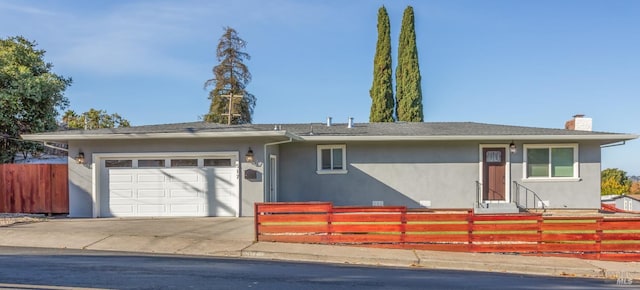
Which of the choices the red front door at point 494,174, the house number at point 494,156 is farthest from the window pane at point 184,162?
the house number at point 494,156

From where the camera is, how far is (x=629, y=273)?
9.86 m

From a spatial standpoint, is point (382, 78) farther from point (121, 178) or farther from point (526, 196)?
point (121, 178)

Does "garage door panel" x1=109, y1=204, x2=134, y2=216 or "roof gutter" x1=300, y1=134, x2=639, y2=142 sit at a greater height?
"roof gutter" x1=300, y1=134, x2=639, y2=142

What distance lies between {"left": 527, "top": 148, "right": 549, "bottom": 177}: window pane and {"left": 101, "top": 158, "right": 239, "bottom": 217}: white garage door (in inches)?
397

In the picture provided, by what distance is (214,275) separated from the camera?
7.54 meters

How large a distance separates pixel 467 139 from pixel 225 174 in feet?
26.6

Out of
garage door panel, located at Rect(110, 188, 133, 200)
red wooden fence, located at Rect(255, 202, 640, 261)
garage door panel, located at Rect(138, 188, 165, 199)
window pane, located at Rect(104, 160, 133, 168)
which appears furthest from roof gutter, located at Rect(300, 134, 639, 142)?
garage door panel, located at Rect(110, 188, 133, 200)

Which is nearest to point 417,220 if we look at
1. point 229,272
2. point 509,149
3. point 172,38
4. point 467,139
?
point 229,272

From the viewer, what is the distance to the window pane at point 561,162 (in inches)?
667

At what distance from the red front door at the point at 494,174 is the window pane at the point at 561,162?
66.3 inches

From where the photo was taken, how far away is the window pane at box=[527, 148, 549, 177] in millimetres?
17031

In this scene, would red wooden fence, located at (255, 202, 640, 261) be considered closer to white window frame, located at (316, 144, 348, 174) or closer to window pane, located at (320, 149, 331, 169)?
white window frame, located at (316, 144, 348, 174)

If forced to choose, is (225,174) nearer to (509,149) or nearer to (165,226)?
(165,226)

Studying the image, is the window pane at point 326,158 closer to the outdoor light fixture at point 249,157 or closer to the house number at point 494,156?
the outdoor light fixture at point 249,157
